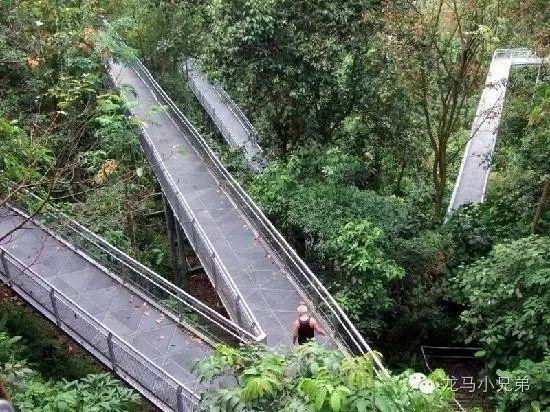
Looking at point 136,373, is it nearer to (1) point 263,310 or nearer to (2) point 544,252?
(1) point 263,310

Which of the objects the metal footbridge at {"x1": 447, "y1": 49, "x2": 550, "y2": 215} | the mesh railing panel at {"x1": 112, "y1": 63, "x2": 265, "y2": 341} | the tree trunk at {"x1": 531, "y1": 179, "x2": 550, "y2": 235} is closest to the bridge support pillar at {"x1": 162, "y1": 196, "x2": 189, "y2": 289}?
the mesh railing panel at {"x1": 112, "y1": 63, "x2": 265, "y2": 341}

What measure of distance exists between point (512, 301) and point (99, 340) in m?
8.43

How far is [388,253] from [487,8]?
7.68m

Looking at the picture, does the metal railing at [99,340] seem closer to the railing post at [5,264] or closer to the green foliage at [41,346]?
the railing post at [5,264]

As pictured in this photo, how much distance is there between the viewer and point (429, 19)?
15516 mm

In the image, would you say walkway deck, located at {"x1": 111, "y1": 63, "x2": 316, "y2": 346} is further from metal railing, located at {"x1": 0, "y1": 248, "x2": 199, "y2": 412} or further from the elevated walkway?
metal railing, located at {"x1": 0, "y1": 248, "x2": 199, "y2": 412}

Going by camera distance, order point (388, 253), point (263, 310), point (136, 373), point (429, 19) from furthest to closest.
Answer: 1. point (429, 19)
2. point (388, 253)
3. point (263, 310)
4. point (136, 373)

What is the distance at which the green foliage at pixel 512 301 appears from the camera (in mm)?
11156

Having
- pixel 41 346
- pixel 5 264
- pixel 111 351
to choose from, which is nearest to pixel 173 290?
pixel 111 351

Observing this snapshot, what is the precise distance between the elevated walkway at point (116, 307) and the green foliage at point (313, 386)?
10.3ft

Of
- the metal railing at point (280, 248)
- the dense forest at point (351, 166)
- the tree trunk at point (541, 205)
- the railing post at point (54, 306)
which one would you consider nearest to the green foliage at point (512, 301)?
the dense forest at point (351, 166)

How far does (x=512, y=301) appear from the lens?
12062 millimetres

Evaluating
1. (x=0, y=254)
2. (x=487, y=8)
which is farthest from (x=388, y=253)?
(x=0, y=254)

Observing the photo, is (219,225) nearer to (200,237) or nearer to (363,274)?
(200,237)
